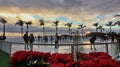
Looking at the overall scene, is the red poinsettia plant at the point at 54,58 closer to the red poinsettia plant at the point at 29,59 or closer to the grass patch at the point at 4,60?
the red poinsettia plant at the point at 29,59

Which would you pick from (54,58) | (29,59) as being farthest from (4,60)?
(54,58)

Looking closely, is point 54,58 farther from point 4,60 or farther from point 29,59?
point 4,60

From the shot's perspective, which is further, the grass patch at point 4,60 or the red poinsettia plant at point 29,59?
the grass patch at point 4,60

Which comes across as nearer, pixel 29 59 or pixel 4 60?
pixel 29 59

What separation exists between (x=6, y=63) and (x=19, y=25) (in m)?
83.3

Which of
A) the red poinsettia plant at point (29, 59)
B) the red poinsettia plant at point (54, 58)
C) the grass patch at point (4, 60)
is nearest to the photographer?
the red poinsettia plant at point (54, 58)

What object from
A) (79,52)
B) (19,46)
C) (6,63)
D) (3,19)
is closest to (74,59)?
(79,52)

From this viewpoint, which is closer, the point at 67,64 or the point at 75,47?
the point at 67,64

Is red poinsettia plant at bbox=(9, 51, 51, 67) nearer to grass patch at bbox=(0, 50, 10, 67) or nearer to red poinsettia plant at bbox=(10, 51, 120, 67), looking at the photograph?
red poinsettia plant at bbox=(10, 51, 120, 67)

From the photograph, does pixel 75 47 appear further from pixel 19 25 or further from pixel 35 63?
pixel 19 25

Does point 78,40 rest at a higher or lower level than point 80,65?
higher

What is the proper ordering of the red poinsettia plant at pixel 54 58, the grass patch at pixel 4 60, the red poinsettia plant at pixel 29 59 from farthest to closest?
the grass patch at pixel 4 60 → the red poinsettia plant at pixel 29 59 → the red poinsettia plant at pixel 54 58

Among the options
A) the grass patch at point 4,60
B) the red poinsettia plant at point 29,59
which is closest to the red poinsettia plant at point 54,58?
the red poinsettia plant at point 29,59

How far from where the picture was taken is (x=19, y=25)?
86125mm
